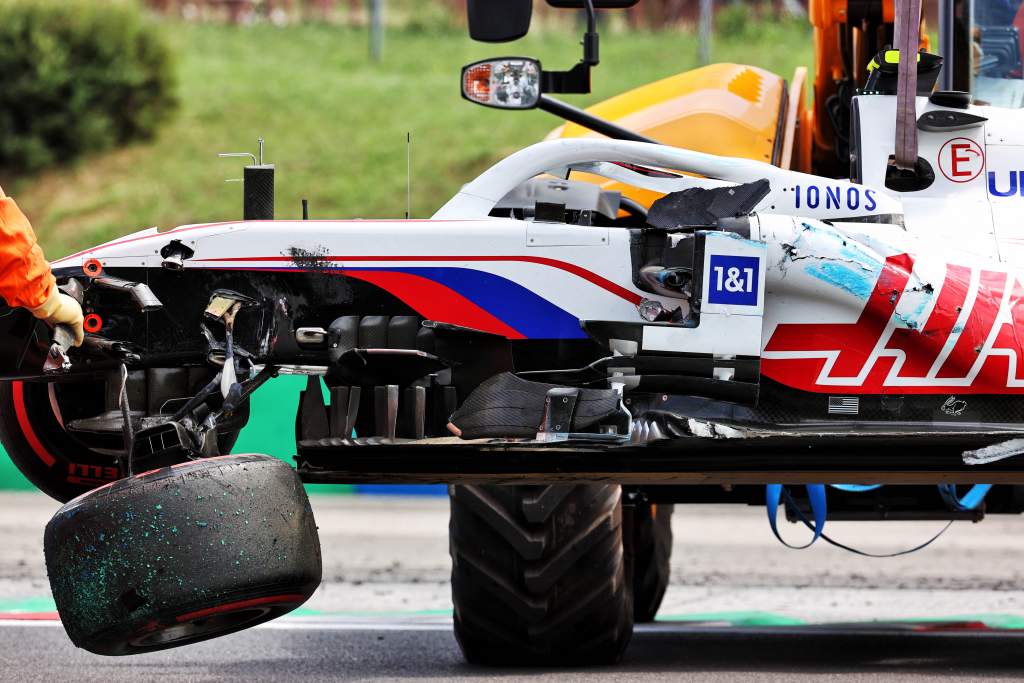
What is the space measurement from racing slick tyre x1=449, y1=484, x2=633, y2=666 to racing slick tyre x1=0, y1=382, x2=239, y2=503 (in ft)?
4.83

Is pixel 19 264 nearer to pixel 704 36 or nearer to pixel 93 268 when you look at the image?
pixel 93 268

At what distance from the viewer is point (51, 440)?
5406 millimetres

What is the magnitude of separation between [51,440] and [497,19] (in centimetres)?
187

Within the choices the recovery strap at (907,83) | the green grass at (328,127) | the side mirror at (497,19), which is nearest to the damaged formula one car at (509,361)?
the recovery strap at (907,83)

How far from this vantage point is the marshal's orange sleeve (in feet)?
15.4

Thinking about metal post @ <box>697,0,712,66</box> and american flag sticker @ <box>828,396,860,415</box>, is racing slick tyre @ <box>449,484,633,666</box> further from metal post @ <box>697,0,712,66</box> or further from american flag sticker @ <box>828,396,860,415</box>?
metal post @ <box>697,0,712,66</box>

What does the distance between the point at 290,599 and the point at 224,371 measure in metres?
0.69

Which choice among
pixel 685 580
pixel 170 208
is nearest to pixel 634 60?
pixel 170 208

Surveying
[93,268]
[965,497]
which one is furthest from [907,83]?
[93,268]

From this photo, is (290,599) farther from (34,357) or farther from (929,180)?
(929,180)

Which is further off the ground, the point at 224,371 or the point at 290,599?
the point at 224,371

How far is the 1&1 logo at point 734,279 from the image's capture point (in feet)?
16.3

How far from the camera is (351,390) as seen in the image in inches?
200

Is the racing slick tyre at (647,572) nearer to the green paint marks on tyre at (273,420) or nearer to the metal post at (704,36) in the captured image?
the green paint marks on tyre at (273,420)
